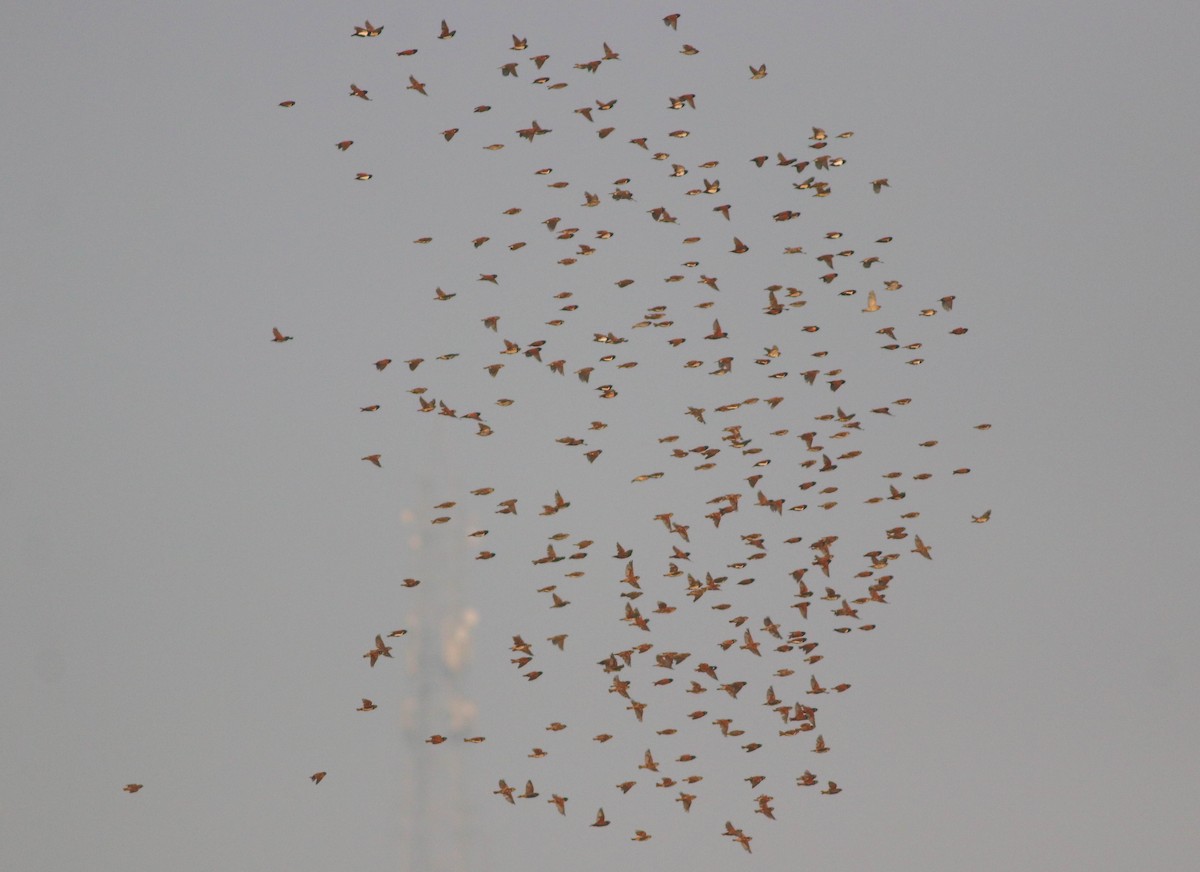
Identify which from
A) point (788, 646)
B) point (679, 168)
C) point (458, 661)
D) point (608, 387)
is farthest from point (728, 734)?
point (458, 661)

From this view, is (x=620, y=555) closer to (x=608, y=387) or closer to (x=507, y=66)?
(x=608, y=387)

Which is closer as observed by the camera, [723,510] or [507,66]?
[507,66]

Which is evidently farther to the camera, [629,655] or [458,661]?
[458,661]

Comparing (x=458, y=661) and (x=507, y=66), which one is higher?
(x=458, y=661)

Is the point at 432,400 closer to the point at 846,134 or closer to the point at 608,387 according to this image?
the point at 608,387

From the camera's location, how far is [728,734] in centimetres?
9225

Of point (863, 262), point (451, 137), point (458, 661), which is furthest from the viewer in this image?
point (458, 661)

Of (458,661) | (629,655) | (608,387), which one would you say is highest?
(458,661)

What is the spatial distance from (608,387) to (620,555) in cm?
501

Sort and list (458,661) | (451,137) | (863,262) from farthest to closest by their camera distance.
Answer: (458,661) → (863,262) → (451,137)

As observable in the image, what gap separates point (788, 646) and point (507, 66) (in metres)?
20.7

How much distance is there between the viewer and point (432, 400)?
87000 millimetres

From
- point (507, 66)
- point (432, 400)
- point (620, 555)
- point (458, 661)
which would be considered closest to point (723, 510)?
point (620, 555)

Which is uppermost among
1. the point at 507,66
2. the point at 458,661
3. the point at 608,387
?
the point at 458,661
